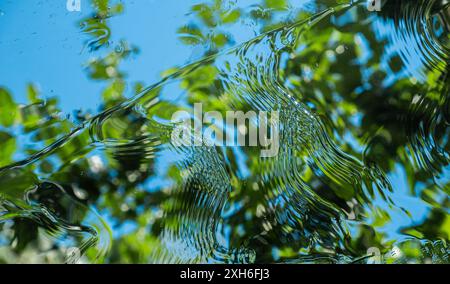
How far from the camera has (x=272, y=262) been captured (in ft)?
4.75

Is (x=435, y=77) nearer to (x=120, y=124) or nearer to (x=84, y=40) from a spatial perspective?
(x=120, y=124)

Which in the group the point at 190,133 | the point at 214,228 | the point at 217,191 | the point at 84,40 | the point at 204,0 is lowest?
the point at 214,228

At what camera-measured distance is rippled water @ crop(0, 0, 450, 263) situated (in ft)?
4.80

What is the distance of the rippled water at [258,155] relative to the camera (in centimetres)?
146

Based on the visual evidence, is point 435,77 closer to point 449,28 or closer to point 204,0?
point 449,28

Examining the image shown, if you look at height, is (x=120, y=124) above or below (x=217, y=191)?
above

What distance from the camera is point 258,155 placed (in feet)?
4.95

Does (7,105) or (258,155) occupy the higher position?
(7,105)

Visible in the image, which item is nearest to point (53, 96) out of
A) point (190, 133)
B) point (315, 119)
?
point (190, 133)

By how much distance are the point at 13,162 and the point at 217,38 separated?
0.75 meters

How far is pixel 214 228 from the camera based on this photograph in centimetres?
146

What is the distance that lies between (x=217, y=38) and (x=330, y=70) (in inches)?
14.9

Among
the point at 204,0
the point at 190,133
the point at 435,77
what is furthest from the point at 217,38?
the point at 435,77
